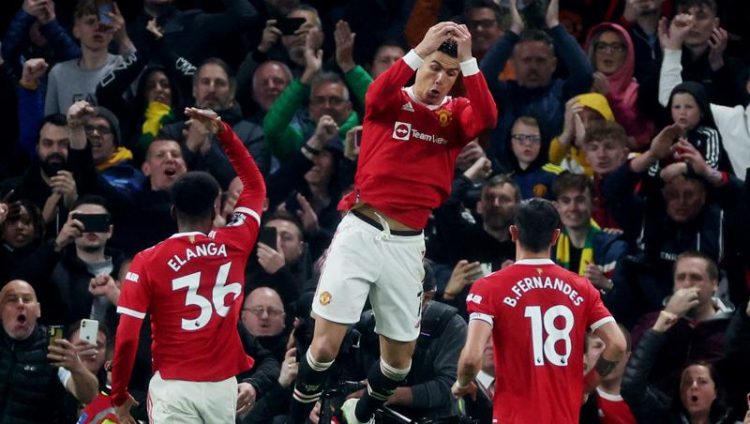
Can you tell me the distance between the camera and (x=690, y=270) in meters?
13.4

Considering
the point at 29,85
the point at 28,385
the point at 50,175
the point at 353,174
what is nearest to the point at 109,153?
the point at 50,175

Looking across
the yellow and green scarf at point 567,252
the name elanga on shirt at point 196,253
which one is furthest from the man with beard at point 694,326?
the name elanga on shirt at point 196,253

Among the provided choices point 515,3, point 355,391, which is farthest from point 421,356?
point 515,3

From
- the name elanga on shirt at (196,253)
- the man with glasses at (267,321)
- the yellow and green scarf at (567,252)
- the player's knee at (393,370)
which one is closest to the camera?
the name elanga on shirt at (196,253)

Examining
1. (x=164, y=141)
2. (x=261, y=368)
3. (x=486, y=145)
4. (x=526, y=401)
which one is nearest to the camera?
(x=526, y=401)

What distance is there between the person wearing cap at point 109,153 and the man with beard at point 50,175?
330 millimetres

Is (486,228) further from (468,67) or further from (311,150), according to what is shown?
(468,67)

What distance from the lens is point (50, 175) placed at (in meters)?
14.9

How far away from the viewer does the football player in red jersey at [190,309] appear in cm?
1080

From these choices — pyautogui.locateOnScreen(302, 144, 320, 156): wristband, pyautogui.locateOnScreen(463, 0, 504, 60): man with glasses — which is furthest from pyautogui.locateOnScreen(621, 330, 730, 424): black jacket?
pyautogui.locateOnScreen(463, 0, 504, 60): man with glasses

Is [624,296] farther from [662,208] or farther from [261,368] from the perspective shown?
[261,368]

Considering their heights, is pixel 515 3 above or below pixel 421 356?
above

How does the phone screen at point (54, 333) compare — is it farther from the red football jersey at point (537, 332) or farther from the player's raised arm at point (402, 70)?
the red football jersey at point (537, 332)

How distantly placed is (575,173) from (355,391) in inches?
138
